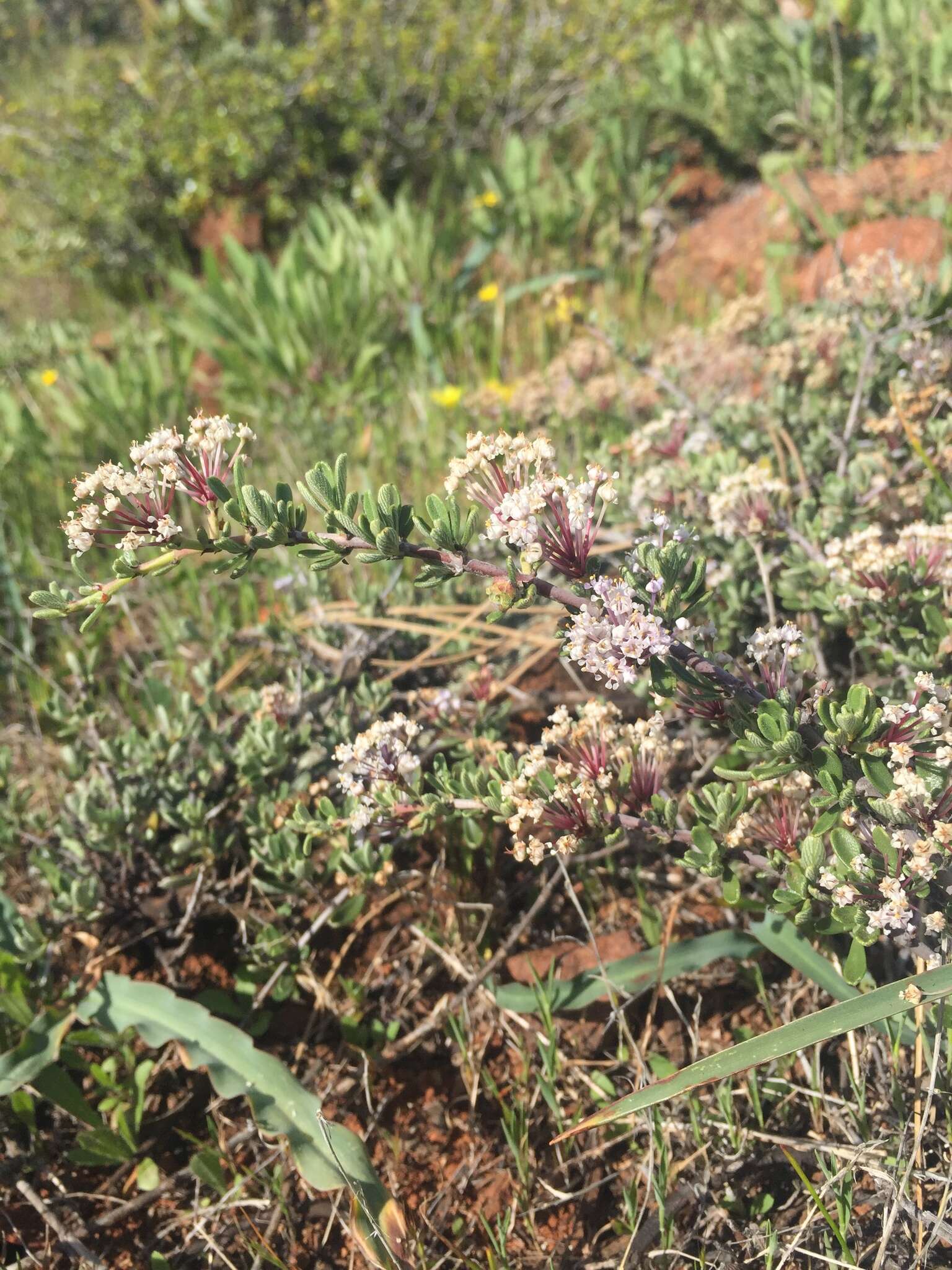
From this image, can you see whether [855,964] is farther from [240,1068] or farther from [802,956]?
[240,1068]

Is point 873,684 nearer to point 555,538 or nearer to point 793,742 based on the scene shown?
point 793,742

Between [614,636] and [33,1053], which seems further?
[33,1053]

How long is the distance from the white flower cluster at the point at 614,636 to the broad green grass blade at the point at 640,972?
66 cm

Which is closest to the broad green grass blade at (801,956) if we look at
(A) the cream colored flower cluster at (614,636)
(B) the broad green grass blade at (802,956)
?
(B) the broad green grass blade at (802,956)

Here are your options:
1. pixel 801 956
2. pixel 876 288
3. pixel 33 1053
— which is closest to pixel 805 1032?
pixel 801 956

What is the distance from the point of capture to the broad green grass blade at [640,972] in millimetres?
1588

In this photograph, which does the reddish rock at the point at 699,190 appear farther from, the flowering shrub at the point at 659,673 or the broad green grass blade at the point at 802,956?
the broad green grass blade at the point at 802,956

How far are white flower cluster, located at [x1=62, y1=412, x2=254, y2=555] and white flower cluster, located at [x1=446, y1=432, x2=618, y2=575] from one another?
0.29 m

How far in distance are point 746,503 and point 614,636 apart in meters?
0.75

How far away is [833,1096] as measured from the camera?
1.44 m

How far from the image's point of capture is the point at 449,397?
3.40m

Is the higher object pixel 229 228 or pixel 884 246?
pixel 229 228

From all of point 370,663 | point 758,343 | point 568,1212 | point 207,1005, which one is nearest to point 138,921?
point 207,1005

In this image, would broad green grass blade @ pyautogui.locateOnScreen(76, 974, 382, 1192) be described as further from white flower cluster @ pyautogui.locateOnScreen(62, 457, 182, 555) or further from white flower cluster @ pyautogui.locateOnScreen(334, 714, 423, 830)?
white flower cluster @ pyautogui.locateOnScreen(62, 457, 182, 555)
